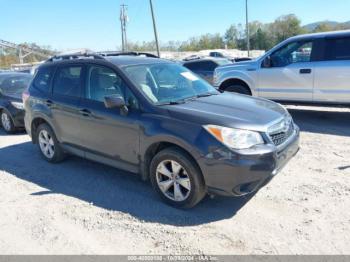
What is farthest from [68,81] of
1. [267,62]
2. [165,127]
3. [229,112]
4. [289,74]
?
[289,74]

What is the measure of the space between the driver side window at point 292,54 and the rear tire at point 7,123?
647 centimetres

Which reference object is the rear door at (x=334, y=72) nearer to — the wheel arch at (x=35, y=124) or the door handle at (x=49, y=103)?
the door handle at (x=49, y=103)

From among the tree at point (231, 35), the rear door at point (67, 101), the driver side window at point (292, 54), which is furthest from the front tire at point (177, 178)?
the tree at point (231, 35)

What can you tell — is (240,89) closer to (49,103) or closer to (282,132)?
(282,132)

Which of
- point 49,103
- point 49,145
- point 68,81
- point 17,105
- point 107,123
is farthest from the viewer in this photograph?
point 17,105

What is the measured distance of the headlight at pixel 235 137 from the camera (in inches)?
135

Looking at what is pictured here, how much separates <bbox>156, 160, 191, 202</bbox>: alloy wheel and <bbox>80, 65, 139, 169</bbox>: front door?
0.43 meters

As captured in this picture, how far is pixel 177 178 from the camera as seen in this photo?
12.4 ft

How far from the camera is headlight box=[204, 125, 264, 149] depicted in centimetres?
343

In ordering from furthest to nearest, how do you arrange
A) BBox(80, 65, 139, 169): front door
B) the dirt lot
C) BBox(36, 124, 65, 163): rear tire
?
BBox(36, 124, 65, 163): rear tire
BBox(80, 65, 139, 169): front door
the dirt lot

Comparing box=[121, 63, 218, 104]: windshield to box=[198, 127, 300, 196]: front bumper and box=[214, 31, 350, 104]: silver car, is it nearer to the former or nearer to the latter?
box=[198, 127, 300, 196]: front bumper

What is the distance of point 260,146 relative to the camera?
3.50m

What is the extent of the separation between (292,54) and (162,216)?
5543 millimetres

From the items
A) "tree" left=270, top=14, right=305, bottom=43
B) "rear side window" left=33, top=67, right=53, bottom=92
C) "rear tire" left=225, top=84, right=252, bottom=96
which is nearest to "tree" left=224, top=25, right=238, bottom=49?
"tree" left=270, top=14, right=305, bottom=43
